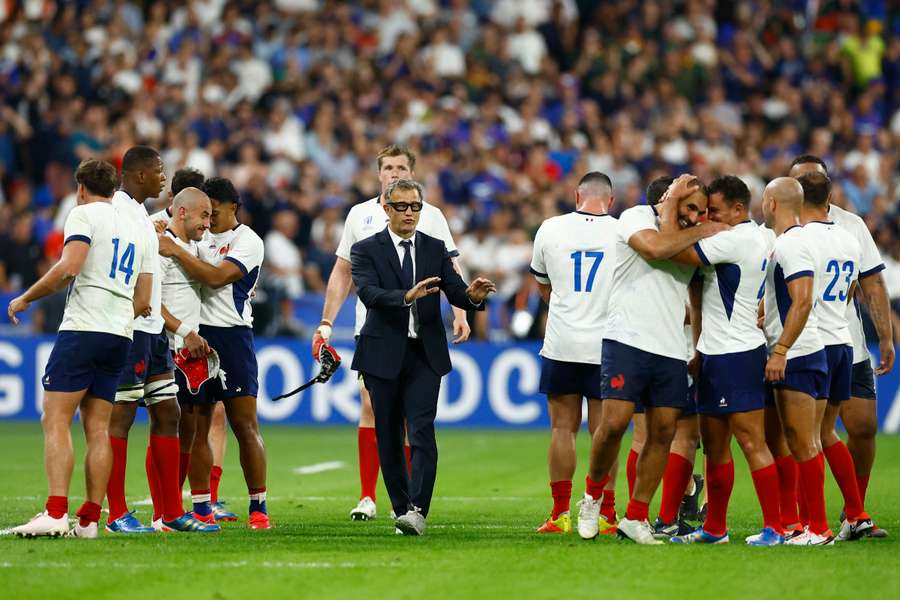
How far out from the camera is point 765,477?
345 inches

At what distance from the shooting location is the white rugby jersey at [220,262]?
995 cm

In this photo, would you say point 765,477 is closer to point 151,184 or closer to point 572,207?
point 151,184

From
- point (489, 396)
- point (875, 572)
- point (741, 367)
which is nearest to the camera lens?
point (875, 572)

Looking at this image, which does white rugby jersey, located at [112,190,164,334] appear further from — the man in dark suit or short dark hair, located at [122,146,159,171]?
the man in dark suit

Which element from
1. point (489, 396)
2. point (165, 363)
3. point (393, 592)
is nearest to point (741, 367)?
point (393, 592)

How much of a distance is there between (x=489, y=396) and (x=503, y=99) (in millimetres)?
7272

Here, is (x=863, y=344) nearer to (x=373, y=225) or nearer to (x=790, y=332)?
(x=790, y=332)

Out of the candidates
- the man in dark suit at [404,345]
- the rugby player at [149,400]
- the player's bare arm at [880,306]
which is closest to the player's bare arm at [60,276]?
the rugby player at [149,400]

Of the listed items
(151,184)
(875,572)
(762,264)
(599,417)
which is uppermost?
(151,184)

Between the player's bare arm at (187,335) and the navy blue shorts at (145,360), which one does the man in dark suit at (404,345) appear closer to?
the player's bare arm at (187,335)

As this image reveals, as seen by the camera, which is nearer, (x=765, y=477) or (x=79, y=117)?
(x=765, y=477)

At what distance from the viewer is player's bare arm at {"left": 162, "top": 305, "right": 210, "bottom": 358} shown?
9617 mm

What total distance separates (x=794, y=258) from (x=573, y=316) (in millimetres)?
1685

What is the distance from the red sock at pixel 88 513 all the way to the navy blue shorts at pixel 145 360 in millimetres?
847
